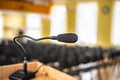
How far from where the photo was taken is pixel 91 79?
5.68 m

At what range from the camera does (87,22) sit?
32.6 ft

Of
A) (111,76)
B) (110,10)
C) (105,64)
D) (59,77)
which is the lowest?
(111,76)

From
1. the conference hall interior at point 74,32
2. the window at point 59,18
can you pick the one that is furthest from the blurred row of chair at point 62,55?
the window at point 59,18

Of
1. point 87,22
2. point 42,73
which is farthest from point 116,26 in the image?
point 42,73

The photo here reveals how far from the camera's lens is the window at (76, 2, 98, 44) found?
9438 millimetres

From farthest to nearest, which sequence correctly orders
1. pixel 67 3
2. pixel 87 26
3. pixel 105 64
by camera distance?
pixel 67 3 < pixel 87 26 < pixel 105 64

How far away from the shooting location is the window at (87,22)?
9438 mm

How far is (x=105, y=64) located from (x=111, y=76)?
0.84 meters

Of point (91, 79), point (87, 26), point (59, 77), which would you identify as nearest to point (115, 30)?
point (87, 26)

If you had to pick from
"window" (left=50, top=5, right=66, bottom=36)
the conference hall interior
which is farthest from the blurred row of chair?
"window" (left=50, top=5, right=66, bottom=36)

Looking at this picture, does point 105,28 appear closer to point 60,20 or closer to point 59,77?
point 60,20

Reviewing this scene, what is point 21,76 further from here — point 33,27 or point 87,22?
point 33,27

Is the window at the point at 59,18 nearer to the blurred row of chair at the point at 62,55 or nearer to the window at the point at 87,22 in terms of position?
the window at the point at 87,22

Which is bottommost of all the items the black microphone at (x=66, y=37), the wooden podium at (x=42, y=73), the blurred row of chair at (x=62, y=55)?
the blurred row of chair at (x=62, y=55)
